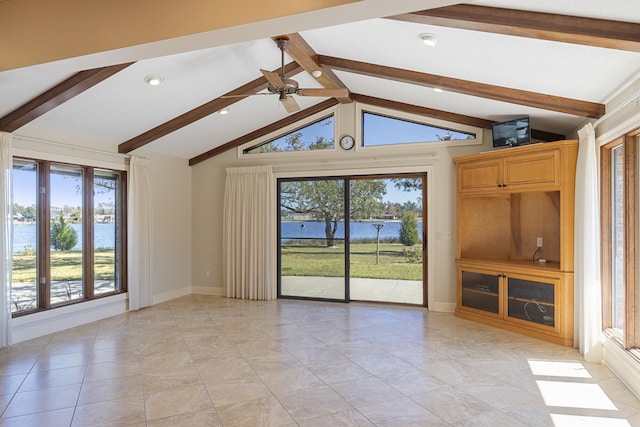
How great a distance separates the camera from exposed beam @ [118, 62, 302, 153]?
5.04m

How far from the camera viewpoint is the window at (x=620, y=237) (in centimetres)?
350

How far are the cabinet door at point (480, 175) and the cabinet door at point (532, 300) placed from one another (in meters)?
1.20

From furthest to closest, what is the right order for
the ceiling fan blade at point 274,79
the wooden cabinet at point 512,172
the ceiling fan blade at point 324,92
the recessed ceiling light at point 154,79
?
the wooden cabinet at point 512,172, the recessed ceiling light at point 154,79, the ceiling fan blade at point 324,92, the ceiling fan blade at point 274,79

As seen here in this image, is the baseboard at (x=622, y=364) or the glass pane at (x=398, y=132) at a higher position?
the glass pane at (x=398, y=132)

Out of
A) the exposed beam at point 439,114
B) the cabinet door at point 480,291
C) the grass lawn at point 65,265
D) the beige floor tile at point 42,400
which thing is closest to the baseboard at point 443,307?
the cabinet door at point 480,291

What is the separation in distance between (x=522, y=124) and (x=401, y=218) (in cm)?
215

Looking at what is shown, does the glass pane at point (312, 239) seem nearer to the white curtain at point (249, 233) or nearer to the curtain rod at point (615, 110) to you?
the white curtain at point (249, 233)

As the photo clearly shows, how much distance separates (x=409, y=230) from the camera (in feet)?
20.4

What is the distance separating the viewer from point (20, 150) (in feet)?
15.2

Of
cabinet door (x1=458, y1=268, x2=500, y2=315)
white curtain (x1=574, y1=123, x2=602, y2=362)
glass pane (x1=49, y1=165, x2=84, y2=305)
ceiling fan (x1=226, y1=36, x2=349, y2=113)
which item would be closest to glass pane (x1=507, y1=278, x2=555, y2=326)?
cabinet door (x1=458, y1=268, x2=500, y2=315)

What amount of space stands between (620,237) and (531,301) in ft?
4.15


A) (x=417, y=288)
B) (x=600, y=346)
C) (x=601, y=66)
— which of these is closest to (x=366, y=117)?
(x=417, y=288)

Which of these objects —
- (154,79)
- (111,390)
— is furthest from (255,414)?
(154,79)

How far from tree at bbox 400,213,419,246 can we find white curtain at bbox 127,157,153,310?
3.94 meters
